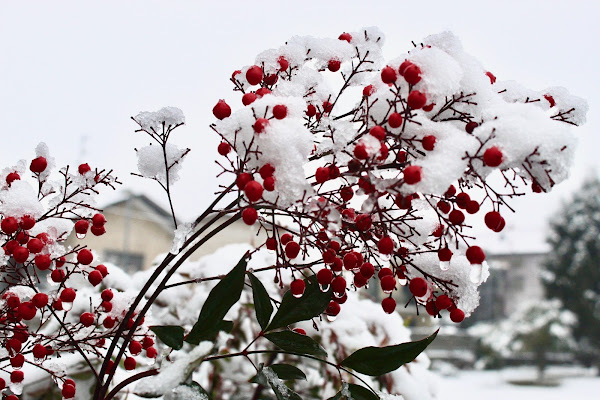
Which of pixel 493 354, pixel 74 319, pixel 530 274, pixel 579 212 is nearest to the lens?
pixel 74 319

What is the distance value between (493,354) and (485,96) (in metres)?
16.6

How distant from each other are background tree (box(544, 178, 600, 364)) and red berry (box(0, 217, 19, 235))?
60.1 feet

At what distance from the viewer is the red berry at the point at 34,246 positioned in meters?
0.66

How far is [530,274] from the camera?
2470cm

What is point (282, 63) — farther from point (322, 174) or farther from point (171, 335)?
point (171, 335)

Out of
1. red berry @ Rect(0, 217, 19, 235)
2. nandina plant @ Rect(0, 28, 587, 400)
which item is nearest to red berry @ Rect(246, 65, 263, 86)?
nandina plant @ Rect(0, 28, 587, 400)

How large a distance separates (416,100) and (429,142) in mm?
42

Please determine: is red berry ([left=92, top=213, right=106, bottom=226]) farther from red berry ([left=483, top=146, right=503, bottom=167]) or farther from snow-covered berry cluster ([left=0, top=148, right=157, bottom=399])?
red berry ([left=483, top=146, right=503, bottom=167])

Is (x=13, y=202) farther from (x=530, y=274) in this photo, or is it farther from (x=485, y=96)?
(x=530, y=274)

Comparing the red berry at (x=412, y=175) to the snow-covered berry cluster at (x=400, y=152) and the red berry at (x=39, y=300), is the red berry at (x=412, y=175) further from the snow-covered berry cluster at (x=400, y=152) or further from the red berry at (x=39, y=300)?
the red berry at (x=39, y=300)

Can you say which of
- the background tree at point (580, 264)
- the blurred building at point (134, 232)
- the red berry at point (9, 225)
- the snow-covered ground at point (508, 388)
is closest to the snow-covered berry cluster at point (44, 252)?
the red berry at point (9, 225)

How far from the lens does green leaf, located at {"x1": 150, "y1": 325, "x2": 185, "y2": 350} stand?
0.54 m

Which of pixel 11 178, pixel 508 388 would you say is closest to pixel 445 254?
pixel 11 178

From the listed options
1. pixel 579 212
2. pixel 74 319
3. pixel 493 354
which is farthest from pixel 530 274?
pixel 74 319
